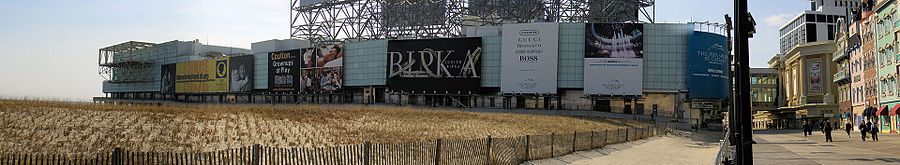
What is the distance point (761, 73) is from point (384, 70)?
95.6m

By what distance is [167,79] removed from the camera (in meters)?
160

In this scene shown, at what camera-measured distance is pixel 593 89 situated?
100188 millimetres

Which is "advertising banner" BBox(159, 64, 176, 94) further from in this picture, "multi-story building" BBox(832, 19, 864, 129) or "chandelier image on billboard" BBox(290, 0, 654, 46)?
"multi-story building" BBox(832, 19, 864, 129)

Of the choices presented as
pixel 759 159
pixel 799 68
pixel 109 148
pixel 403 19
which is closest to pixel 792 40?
pixel 799 68

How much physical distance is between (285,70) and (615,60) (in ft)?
184

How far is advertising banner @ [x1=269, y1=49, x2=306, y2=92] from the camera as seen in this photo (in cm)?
12512

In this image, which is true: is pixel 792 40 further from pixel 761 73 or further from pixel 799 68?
pixel 799 68

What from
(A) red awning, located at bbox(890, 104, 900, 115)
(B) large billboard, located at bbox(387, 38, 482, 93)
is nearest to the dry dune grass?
(A) red awning, located at bbox(890, 104, 900, 115)

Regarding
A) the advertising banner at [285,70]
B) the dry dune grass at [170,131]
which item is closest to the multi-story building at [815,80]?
the dry dune grass at [170,131]

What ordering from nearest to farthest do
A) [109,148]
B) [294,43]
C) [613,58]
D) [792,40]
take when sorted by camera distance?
[109,148] → [613,58] → [294,43] → [792,40]

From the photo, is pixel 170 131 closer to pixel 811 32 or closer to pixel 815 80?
pixel 815 80

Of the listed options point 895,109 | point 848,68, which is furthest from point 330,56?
point 895,109

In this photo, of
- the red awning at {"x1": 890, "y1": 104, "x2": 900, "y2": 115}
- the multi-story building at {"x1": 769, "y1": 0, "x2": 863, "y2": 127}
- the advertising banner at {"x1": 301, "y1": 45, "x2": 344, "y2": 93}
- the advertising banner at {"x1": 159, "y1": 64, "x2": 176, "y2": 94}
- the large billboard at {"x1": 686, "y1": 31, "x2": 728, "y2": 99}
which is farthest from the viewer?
the advertising banner at {"x1": 159, "y1": 64, "x2": 176, "y2": 94}

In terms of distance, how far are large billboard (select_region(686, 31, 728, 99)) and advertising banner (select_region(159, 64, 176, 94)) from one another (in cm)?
10293
